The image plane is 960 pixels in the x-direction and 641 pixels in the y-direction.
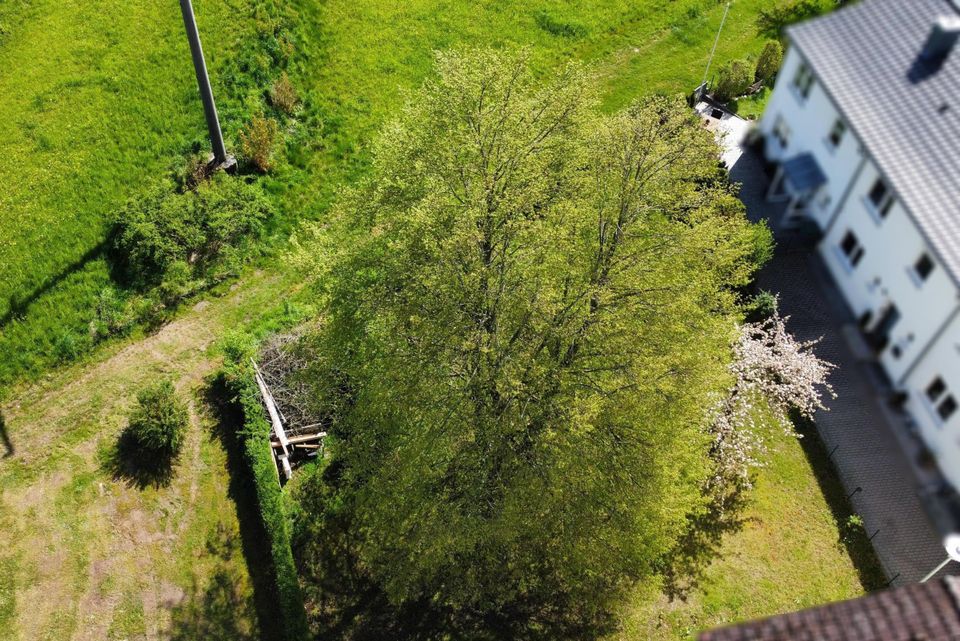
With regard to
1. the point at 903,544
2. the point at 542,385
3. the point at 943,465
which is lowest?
the point at 943,465

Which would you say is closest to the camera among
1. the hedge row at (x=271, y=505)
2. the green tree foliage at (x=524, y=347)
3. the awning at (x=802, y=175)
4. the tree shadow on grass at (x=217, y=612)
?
the awning at (x=802, y=175)

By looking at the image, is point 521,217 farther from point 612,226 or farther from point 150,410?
point 150,410

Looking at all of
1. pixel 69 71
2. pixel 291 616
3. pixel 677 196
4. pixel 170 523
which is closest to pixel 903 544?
pixel 677 196

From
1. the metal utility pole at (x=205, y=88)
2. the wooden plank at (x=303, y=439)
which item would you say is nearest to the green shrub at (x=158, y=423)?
the wooden plank at (x=303, y=439)

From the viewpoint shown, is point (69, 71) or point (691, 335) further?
point (69, 71)

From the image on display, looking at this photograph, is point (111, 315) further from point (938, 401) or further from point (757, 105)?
point (938, 401)

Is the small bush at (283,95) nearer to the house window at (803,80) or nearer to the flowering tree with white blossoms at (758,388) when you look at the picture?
the flowering tree with white blossoms at (758,388)
